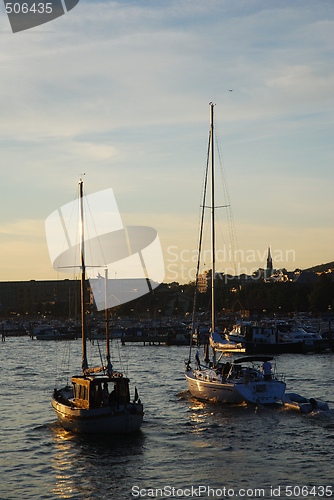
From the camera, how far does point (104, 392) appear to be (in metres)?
39.4

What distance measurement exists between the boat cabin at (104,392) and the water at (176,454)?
1.70m

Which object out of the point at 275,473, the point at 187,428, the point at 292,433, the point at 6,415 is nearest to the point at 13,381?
the point at 6,415

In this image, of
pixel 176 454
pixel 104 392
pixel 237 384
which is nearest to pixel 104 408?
pixel 104 392

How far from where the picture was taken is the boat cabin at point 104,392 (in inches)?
1539

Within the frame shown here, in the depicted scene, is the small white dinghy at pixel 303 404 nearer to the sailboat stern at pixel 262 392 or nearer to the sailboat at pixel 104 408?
the sailboat stern at pixel 262 392

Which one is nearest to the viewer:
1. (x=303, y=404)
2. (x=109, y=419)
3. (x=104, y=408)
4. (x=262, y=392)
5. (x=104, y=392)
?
(x=109, y=419)

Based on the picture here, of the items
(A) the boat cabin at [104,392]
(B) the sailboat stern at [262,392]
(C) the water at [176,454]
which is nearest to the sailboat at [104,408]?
(A) the boat cabin at [104,392]

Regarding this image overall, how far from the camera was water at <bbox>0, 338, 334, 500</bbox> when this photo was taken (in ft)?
101

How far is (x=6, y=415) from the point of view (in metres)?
48.4

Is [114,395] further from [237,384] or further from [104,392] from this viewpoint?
[237,384]

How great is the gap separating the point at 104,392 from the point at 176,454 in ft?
17.4

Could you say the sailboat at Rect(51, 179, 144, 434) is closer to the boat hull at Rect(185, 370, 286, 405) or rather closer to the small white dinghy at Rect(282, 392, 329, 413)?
the boat hull at Rect(185, 370, 286, 405)

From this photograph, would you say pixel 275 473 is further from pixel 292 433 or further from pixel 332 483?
pixel 292 433

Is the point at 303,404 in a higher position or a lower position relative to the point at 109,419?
lower
